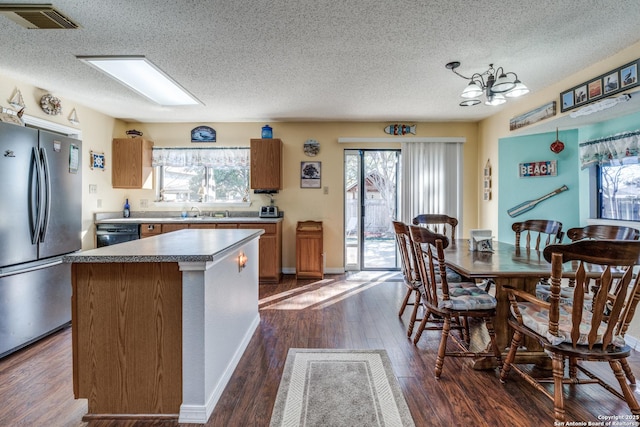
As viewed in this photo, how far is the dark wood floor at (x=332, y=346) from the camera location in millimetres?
1640

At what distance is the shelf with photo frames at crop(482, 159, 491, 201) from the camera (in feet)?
14.8

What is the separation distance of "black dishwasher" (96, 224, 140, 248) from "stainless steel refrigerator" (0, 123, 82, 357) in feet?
4.09

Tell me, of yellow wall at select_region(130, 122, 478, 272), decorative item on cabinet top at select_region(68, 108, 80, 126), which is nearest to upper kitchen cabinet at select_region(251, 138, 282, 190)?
yellow wall at select_region(130, 122, 478, 272)

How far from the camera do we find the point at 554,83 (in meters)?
3.27

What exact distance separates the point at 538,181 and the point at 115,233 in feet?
18.4

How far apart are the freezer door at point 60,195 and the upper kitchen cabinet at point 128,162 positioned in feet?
5.05

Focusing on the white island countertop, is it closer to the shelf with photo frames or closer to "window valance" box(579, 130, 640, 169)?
"window valance" box(579, 130, 640, 169)

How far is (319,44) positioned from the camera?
2482 millimetres

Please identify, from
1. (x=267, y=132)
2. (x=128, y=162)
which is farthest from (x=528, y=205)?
(x=128, y=162)

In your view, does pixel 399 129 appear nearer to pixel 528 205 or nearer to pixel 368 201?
pixel 368 201

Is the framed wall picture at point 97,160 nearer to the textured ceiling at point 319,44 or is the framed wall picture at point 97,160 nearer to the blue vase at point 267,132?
the textured ceiling at point 319,44

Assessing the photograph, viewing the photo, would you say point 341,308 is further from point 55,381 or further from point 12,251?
point 12,251

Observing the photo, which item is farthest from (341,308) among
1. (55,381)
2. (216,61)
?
(216,61)

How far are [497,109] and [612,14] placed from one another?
2172 mm
